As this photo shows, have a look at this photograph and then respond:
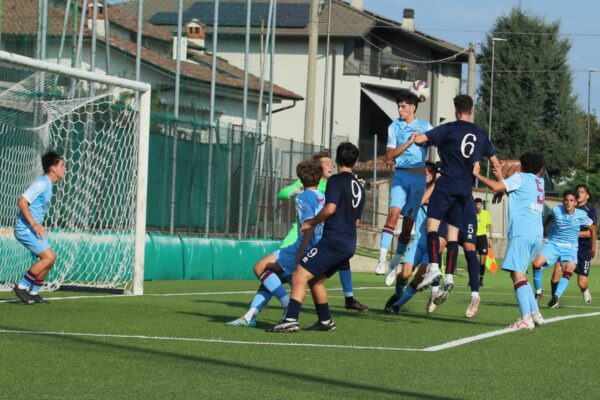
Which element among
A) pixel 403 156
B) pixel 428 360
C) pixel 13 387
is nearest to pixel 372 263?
pixel 403 156

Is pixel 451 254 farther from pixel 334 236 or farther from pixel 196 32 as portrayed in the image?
pixel 196 32

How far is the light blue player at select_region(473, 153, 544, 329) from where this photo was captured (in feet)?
41.5

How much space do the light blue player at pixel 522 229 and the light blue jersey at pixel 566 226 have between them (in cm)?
646

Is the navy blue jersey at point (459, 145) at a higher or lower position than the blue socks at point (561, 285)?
higher

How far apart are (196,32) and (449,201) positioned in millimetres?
30789

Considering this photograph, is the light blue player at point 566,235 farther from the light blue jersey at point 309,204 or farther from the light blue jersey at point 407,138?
the light blue jersey at point 309,204

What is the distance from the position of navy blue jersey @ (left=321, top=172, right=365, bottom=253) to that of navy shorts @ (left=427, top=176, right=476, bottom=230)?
1966 millimetres

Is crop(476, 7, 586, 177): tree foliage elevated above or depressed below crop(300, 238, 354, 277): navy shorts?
above

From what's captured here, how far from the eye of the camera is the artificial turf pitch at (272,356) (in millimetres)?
7711

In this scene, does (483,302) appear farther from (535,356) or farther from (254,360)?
(254,360)

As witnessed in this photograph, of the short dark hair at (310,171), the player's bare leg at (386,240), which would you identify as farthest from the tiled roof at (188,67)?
the short dark hair at (310,171)

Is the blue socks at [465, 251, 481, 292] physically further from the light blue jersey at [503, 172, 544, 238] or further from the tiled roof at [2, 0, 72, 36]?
the tiled roof at [2, 0, 72, 36]

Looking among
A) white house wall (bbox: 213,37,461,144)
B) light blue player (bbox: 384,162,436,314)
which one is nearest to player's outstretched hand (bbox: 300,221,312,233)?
light blue player (bbox: 384,162,436,314)

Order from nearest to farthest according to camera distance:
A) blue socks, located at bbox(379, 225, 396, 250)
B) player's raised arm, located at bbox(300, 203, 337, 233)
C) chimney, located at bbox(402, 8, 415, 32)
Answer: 1. player's raised arm, located at bbox(300, 203, 337, 233)
2. blue socks, located at bbox(379, 225, 396, 250)
3. chimney, located at bbox(402, 8, 415, 32)
